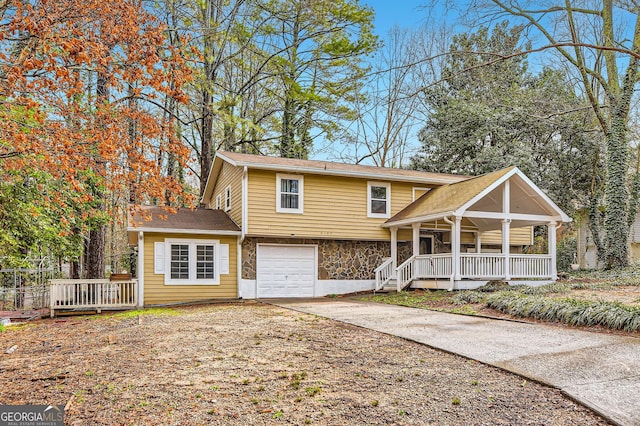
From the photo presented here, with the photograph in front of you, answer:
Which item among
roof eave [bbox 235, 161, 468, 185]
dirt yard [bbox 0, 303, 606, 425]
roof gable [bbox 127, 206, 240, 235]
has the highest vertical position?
roof eave [bbox 235, 161, 468, 185]

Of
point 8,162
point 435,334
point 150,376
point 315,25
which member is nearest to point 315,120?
point 315,25

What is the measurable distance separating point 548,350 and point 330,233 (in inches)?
419

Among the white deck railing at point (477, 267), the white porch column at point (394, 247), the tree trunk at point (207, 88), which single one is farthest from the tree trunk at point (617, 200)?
the tree trunk at point (207, 88)

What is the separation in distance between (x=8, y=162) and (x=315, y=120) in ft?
58.0

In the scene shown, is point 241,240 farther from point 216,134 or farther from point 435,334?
point 216,134

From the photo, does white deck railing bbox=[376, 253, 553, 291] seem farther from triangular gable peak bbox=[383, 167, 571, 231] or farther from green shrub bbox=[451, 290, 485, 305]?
green shrub bbox=[451, 290, 485, 305]

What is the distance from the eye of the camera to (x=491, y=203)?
→ 1639 centimetres

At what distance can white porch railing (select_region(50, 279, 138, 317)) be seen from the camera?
12.8 metres

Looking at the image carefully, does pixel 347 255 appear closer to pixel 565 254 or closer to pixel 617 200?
pixel 617 200

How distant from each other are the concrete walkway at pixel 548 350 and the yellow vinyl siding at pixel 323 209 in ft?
20.8

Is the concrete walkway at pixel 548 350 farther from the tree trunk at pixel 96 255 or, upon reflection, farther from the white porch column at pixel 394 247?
the tree trunk at pixel 96 255

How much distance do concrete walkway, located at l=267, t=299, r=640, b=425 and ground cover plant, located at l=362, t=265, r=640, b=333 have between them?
0.58 meters

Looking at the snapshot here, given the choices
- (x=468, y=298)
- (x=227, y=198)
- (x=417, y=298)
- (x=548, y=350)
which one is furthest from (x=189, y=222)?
(x=548, y=350)

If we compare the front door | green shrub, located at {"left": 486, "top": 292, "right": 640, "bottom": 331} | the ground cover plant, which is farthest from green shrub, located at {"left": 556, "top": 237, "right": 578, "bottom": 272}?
green shrub, located at {"left": 486, "top": 292, "right": 640, "bottom": 331}
